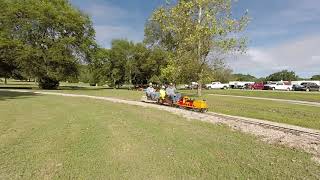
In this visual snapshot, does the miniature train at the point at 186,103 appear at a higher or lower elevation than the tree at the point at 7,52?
lower

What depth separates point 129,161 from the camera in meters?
8.73

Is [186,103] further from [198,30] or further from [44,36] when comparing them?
[44,36]

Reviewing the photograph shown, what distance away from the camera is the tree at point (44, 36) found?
165 ft

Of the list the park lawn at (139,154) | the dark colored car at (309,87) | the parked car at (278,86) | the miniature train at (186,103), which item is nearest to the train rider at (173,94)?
the miniature train at (186,103)

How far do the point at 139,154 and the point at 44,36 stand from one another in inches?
1903

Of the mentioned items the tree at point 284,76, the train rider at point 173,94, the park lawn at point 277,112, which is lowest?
the park lawn at point 277,112

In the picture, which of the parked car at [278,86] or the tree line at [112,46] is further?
the parked car at [278,86]

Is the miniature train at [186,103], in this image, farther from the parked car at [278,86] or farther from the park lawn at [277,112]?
the parked car at [278,86]

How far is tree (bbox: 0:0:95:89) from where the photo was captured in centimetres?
5044

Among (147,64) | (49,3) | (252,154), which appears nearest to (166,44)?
(147,64)

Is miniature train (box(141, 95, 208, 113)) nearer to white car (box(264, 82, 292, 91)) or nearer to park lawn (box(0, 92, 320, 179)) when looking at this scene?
park lawn (box(0, 92, 320, 179))

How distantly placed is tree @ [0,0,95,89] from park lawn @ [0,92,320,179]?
38690 millimetres

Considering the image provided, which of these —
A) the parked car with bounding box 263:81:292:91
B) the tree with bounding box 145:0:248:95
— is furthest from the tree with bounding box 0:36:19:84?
the parked car with bounding box 263:81:292:91

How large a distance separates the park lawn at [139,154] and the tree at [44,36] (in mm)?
38690
